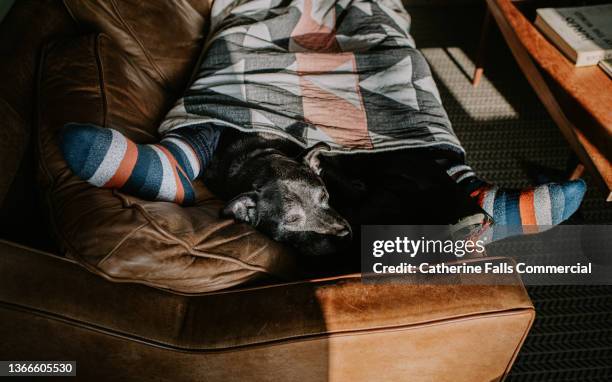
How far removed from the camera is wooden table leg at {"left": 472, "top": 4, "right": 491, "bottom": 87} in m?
2.09

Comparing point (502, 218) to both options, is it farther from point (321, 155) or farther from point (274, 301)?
point (274, 301)

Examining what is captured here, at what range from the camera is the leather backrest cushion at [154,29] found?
1.35m

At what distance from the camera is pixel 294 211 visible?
120 centimetres

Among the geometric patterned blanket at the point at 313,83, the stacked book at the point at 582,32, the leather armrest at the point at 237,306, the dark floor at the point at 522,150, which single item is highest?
the stacked book at the point at 582,32

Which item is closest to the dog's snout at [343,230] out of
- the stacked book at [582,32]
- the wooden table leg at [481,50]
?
the stacked book at [582,32]

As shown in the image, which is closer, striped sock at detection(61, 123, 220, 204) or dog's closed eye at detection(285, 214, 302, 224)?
striped sock at detection(61, 123, 220, 204)

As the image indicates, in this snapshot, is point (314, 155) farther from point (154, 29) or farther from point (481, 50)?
point (481, 50)

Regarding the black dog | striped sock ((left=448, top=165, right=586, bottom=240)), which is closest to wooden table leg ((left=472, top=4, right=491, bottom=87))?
striped sock ((left=448, top=165, right=586, bottom=240))

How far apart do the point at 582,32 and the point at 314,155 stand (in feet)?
3.65

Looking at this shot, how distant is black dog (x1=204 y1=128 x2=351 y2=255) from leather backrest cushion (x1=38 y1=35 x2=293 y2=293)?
13 centimetres

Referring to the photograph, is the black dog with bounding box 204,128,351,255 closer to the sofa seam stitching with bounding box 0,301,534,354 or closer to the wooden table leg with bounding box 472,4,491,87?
the sofa seam stitching with bounding box 0,301,534,354

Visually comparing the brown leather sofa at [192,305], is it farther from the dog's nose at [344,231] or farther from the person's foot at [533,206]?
the person's foot at [533,206]

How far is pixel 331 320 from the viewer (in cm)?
82

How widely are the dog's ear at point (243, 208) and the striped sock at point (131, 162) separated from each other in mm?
137
